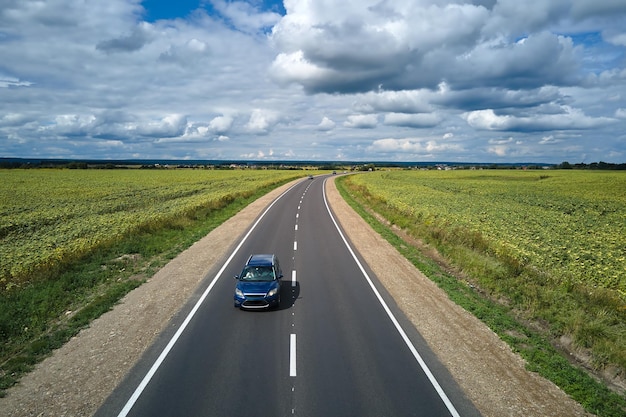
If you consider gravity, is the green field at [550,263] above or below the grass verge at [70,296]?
above

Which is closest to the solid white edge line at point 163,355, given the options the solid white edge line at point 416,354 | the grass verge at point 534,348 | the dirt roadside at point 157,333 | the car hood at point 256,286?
the dirt roadside at point 157,333

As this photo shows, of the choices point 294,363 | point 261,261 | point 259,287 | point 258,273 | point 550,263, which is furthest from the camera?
point 550,263

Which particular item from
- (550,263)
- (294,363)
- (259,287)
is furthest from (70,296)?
(550,263)

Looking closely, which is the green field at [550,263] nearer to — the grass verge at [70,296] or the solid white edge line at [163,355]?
the solid white edge line at [163,355]

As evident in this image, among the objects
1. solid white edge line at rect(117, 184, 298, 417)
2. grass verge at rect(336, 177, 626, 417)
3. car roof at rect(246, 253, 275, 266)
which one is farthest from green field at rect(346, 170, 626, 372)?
solid white edge line at rect(117, 184, 298, 417)

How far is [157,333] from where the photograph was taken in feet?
36.4

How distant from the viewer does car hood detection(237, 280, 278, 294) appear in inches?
504

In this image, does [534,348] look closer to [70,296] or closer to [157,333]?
[157,333]

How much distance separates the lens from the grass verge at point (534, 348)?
8344mm

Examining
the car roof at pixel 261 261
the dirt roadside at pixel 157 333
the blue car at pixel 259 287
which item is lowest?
the dirt roadside at pixel 157 333

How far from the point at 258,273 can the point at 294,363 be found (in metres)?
4.90

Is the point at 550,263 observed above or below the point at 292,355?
above

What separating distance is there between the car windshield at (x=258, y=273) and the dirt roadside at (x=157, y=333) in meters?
2.47

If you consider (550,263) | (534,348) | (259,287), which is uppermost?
(550,263)
